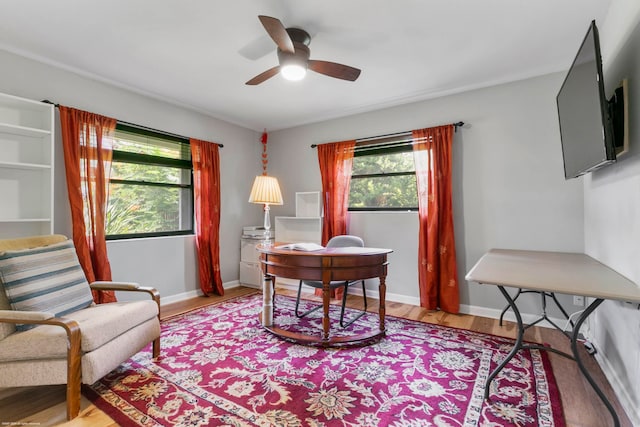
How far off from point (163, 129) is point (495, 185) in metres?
3.75

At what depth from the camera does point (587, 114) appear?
69.2 inches

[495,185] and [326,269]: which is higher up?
[495,185]

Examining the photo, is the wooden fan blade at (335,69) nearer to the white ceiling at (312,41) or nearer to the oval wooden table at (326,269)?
the white ceiling at (312,41)

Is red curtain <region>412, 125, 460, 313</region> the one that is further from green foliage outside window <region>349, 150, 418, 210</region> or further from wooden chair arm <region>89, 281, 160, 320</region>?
wooden chair arm <region>89, 281, 160, 320</region>

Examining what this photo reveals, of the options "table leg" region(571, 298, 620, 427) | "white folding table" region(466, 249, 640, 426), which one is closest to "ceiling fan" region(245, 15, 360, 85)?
"white folding table" region(466, 249, 640, 426)

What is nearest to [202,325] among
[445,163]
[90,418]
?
[90,418]

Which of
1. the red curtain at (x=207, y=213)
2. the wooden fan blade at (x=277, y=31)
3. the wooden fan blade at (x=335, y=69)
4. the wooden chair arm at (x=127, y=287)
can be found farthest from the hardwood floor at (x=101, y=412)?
the wooden fan blade at (x=335, y=69)

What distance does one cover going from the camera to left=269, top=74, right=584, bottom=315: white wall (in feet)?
9.22

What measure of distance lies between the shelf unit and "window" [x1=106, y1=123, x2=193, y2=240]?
0.64m

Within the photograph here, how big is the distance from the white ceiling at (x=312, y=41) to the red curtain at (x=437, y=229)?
63 centimetres

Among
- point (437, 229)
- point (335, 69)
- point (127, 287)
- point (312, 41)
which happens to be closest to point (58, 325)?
point (127, 287)

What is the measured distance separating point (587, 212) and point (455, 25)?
1.93 meters

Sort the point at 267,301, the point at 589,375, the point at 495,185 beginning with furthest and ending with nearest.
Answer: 1. the point at 495,185
2. the point at 267,301
3. the point at 589,375

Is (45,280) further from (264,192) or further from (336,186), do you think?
(336,186)
